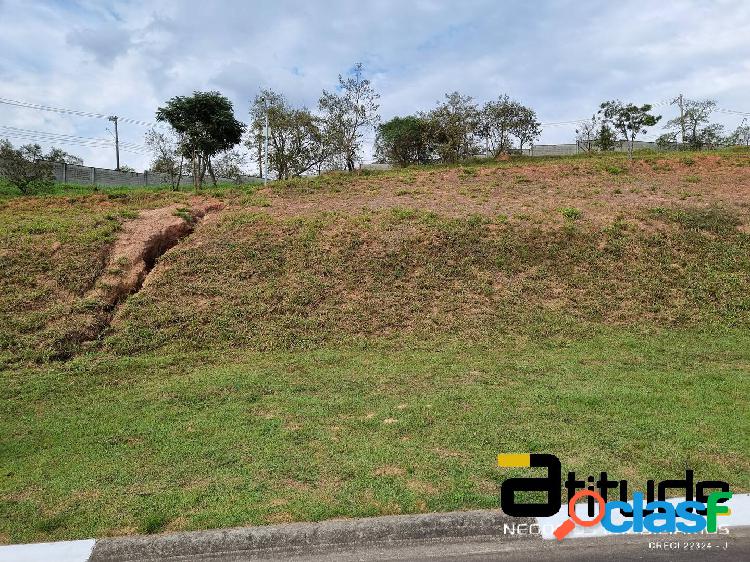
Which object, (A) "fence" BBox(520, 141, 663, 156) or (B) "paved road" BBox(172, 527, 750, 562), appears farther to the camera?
(A) "fence" BBox(520, 141, 663, 156)

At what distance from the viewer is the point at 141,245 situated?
406 inches

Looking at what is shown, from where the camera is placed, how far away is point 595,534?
3371 millimetres

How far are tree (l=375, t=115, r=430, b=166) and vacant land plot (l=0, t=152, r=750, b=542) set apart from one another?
37.0 ft

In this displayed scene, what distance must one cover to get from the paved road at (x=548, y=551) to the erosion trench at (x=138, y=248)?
6.27 meters

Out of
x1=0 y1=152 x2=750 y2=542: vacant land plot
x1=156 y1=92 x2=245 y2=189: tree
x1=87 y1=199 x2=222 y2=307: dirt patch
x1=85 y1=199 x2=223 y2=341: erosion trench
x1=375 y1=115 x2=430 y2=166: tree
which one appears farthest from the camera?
x1=375 y1=115 x2=430 y2=166: tree

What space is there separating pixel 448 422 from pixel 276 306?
4.51 m

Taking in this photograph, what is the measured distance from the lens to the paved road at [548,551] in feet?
10.4

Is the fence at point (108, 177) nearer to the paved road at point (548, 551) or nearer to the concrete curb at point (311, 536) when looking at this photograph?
the concrete curb at point (311, 536)

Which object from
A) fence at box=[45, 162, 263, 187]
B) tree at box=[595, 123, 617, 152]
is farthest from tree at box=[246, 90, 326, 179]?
tree at box=[595, 123, 617, 152]

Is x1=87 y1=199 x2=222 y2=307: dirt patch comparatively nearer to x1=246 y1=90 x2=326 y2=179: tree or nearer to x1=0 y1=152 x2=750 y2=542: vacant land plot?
x1=0 y1=152 x2=750 y2=542: vacant land plot

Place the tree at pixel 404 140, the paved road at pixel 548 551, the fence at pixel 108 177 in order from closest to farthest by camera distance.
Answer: the paved road at pixel 548 551 < the fence at pixel 108 177 < the tree at pixel 404 140

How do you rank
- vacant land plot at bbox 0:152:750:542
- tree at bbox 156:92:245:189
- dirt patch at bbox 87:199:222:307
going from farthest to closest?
1. tree at bbox 156:92:245:189
2. dirt patch at bbox 87:199:222:307
3. vacant land plot at bbox 0:152:750:542

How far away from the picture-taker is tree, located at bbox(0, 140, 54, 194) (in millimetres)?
17859

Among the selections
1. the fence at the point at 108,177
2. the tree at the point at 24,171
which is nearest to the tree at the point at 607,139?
the fence at the point at 108,177
